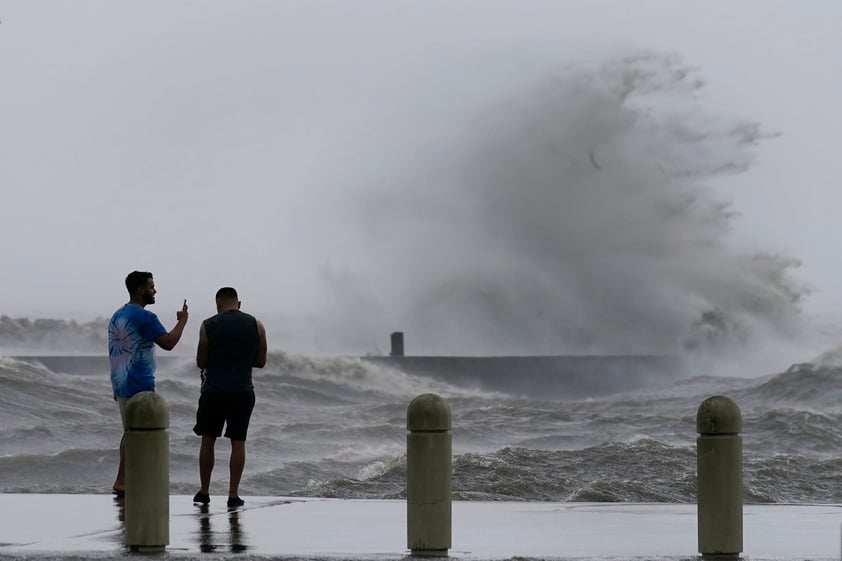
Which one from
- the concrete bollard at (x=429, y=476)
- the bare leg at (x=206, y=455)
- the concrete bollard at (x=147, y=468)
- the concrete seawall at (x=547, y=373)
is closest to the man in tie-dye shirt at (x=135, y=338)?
the bare leg at (x=206, y=455)

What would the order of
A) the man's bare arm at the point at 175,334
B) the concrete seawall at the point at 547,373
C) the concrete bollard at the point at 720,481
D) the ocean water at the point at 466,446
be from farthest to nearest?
the concrete seawall at the point at 547,373 < the ocean water at the point at 466,446 < the man's bare arm at the point at 175,334 < the concrete bollard at the point at 720,481

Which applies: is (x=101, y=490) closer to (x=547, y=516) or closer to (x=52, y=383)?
(x=547, y=516)

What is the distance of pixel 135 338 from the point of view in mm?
11211

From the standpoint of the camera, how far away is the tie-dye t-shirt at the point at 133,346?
11164 mm

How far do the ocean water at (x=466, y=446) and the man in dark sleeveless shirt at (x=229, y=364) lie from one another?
6832mm

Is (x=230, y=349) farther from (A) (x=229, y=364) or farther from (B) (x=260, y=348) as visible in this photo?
(B) (x=260, y=348)

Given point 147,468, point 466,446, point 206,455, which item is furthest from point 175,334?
point 466,446

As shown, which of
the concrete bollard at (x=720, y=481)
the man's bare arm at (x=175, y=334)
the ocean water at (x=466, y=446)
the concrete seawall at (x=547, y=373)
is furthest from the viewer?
the concrete seawall at (x=547, y=373)

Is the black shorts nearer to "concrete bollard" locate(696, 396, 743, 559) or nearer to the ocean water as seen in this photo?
"concrete bollard" locate(696, 396, 743, 559)

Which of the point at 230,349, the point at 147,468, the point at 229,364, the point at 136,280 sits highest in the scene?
the point at 136,280

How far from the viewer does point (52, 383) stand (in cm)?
4225

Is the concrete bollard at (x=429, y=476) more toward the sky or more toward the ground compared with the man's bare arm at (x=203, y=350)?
more toward the ground

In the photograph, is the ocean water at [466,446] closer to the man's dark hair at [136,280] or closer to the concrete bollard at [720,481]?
the man's dark hair at [136,280]

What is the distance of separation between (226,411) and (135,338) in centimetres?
97
